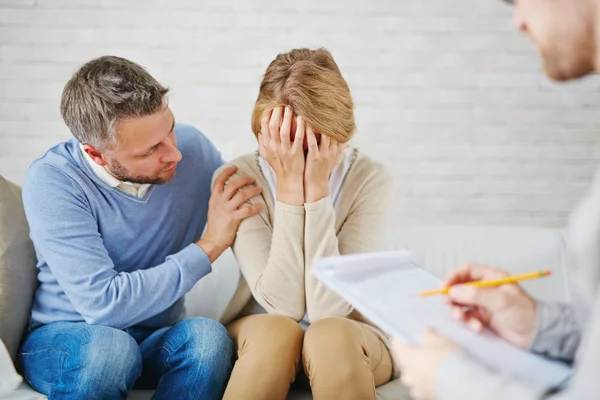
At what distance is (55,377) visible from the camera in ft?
5.00

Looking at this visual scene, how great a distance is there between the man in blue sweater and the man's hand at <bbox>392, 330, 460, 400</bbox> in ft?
2.25

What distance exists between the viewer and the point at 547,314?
1.02 metres

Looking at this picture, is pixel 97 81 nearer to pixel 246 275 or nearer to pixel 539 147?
pixel 246 275

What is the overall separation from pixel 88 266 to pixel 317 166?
582 millimetres

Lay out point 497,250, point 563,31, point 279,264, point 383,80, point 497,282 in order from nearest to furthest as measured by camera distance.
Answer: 1. point 563,31
2. point 497,282
3. point 279,264
4. point 497,250
5. point 383,80

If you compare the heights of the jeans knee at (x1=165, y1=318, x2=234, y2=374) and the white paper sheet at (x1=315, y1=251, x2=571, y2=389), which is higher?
the white paper sheet at (x1=315, y1=251, x2=571, y2=389)

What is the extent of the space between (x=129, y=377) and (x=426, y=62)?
1.70m

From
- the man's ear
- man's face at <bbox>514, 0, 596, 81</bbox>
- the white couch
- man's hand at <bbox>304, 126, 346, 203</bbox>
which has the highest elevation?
man's face at <bbox>514, 0, 596, 81</bbox>

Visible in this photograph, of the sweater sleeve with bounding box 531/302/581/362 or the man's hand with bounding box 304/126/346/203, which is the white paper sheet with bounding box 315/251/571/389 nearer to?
the sweater sleeve with bounding box 531/302/581/362

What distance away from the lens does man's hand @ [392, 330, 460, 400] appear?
34.9 inches

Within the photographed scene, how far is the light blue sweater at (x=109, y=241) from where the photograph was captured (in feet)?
5.11

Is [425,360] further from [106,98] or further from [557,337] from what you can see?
[106,98]

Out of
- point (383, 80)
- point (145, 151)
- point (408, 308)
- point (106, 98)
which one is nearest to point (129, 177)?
point (145, 151)

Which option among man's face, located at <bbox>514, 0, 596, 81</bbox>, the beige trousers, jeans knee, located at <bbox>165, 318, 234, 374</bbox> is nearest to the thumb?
man's face, located at <bbox>514, 0, 596, 81</bbox>
